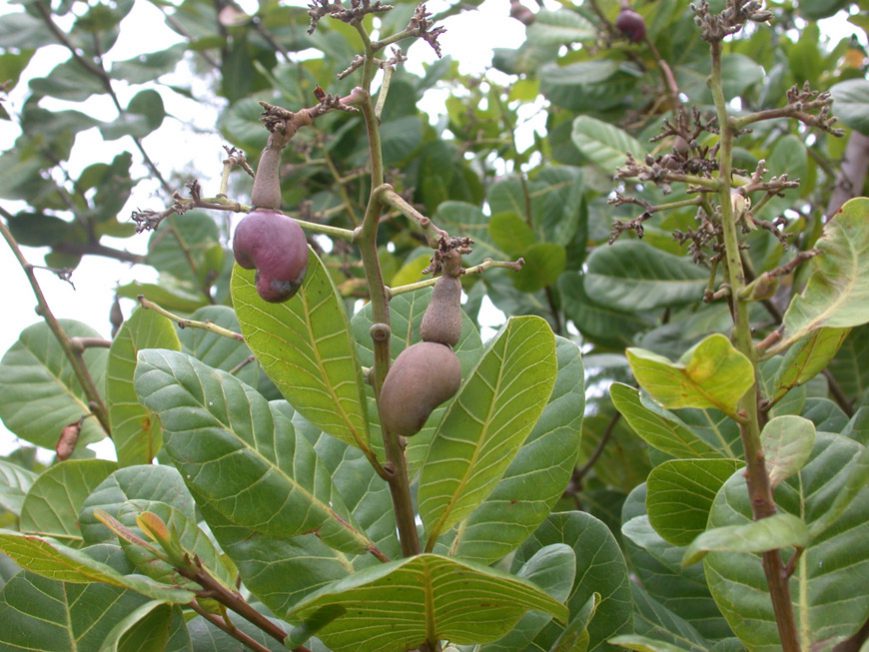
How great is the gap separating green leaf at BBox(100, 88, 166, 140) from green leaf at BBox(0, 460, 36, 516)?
1.43m

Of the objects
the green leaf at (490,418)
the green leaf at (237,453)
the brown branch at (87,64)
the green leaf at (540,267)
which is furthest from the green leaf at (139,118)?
the green leaf at (490,418)

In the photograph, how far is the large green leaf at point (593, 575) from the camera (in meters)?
1.10

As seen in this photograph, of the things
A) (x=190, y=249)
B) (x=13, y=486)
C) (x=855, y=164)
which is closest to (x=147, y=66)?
(x=190, y=249)

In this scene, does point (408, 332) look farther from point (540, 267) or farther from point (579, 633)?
point (540, 267)

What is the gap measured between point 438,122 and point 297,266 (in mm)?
2177

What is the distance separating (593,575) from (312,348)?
0.40 meters

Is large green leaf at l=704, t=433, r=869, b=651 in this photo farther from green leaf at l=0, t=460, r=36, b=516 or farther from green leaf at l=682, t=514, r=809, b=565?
green leaf at l=0, t=460, r=36, b=516

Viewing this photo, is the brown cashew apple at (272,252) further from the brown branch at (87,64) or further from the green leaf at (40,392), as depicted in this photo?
the brown branch at (87,64)

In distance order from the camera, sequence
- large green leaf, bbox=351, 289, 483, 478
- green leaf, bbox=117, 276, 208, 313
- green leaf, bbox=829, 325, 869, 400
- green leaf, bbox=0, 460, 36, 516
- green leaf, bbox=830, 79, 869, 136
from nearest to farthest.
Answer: large green leaf, bbox=351, 289, 483, 478 < green leaf, bbox=0, 460, 36, 516 < green leaf, bbox=830, 79, 869, 136 < green leaf, bbox=829, 325, 869, 400 < green leaf, bbox=117, 276, 208, 313

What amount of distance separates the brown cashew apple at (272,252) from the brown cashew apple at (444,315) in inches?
4.8

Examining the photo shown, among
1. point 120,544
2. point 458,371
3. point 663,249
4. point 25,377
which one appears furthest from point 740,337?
point 663,249

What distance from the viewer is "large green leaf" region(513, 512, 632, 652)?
1102 millimetres

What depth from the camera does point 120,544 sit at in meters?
1.03

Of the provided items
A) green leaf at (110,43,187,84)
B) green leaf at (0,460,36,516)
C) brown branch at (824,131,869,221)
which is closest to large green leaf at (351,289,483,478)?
green leaf at (0,460,36,516)
